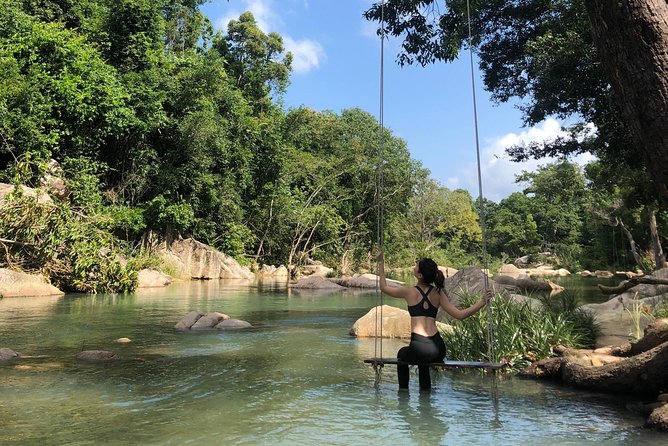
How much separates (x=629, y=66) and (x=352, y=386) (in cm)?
415

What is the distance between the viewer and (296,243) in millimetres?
33500

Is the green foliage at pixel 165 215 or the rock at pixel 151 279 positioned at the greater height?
the green foliage at pixel 165 215

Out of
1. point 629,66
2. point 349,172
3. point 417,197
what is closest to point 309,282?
point 349,172

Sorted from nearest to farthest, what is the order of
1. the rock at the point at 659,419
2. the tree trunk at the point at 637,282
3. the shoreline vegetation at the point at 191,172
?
the rock at the point at 659,419, the tree trunk at the point at 637,282, the shoreline vegetation at the point at 191,172

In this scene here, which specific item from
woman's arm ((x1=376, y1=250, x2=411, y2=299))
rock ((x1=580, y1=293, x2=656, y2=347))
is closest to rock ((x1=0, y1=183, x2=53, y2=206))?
woman's arm ((x1=376, y1=250, x2=411, y2=299))

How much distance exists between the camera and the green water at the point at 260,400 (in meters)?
4.32

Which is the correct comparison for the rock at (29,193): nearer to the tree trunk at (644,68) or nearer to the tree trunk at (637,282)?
the tree trunk at (637,282)

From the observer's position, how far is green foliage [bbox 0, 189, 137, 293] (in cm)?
1557

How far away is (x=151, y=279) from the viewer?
20.9 m

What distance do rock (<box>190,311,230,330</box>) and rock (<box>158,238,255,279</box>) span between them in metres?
15.0

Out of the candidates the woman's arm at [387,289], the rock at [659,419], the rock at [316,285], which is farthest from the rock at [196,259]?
the rock at [659,419]

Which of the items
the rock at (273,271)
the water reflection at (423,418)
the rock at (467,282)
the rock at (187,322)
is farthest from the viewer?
the rock at (273,271)

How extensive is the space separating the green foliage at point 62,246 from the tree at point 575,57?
1203 centimetres

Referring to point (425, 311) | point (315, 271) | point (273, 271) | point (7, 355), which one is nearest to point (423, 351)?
point (425, 311)
